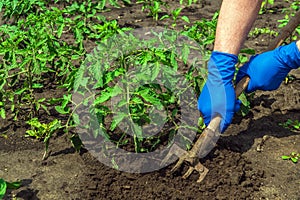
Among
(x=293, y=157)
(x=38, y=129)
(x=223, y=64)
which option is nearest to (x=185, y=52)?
(x=223, y=64)

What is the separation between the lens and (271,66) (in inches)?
119

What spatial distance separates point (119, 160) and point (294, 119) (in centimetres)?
140

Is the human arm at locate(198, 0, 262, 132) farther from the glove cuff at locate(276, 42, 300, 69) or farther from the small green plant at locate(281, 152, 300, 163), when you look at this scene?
→ the small green plant at locate(281, 152, 300, 163)

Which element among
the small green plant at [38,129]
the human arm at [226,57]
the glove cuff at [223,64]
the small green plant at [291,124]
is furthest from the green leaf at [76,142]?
the small green plant at [291,124]

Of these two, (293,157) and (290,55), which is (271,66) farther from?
(293,157)

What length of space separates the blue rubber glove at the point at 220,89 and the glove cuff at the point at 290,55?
0.96 feet

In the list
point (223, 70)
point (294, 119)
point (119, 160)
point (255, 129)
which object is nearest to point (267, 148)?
point (255, 129)

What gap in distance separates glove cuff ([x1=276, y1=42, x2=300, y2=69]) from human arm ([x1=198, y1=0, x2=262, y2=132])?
0.27 meters

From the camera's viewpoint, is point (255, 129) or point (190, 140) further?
point (255, 129)

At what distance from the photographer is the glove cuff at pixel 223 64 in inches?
113

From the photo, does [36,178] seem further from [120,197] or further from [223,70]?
[223,70]

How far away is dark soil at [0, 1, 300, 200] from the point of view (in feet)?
9.76

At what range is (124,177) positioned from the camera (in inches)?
120

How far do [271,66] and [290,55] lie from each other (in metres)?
0.13
